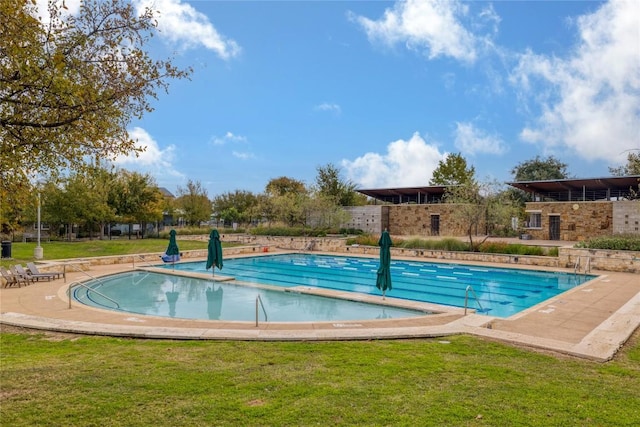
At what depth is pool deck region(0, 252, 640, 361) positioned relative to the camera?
706cm

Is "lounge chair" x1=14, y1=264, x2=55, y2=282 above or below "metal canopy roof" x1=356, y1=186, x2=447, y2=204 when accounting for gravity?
below

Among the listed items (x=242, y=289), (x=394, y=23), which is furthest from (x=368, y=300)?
(x=394, y=23)

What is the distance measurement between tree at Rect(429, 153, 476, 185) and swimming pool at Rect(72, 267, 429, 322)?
41870 mm

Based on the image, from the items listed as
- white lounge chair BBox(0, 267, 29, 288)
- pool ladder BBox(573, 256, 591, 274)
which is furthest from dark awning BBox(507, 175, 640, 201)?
white lounge chair BBox(0, 267, 29, 288)

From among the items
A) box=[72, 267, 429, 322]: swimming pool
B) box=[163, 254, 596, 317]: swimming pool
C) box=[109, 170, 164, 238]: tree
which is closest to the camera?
box=[72, 267, 429, 322]: swimming pool

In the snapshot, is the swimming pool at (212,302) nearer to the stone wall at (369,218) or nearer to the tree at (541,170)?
the stone wall at (369,218)

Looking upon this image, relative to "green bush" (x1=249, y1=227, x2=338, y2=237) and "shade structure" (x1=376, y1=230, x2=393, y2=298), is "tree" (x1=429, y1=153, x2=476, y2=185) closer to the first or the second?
"green bush" (x1=249, y1=227, x2=338, y2=237)

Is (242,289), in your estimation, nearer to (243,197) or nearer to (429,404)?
(429,404)

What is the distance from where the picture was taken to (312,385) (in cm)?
477

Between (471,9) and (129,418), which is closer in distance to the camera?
(129,418)

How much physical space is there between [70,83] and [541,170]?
2189 inches

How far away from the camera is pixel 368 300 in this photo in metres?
11.6

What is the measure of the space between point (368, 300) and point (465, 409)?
294 inches

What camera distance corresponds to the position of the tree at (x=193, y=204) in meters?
39.5
